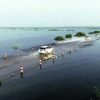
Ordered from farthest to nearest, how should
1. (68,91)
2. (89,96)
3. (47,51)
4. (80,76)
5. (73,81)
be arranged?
(47,51)
(80,76)
(73,81)
(68,91)
(89,96)

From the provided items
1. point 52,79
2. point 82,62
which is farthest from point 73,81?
point 82,62

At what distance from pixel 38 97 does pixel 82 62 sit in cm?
3186

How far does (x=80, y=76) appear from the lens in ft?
164

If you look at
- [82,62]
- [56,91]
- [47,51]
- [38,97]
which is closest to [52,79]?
[56,91]

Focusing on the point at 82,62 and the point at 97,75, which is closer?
the point at 97,75

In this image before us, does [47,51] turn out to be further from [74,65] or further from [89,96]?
[89,96]

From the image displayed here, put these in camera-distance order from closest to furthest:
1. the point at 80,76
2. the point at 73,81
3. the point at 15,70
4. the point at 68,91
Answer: the point at 68,91 → the point at 73,81 → the point at 80,76 → the point at 15,70

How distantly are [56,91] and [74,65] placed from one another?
23.4m

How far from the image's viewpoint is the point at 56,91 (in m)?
40.0

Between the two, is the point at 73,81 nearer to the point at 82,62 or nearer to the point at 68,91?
the point at 68,91

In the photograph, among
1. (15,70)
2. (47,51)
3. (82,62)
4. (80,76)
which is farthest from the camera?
(47,51)

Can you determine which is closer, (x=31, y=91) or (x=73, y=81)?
(x=31, y=91)

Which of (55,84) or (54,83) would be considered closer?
(55,84)

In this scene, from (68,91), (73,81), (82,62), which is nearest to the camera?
(68,91)
